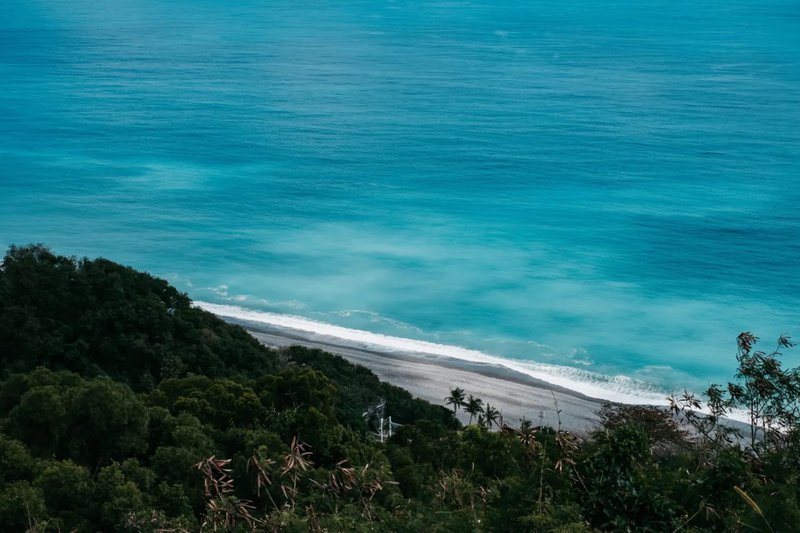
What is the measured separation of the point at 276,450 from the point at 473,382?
20.4 meters

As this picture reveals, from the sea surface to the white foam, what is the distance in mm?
177

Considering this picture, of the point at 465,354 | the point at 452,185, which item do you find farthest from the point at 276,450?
the point at 452,185

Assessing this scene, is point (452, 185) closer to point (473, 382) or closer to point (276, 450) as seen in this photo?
point (473, 382)

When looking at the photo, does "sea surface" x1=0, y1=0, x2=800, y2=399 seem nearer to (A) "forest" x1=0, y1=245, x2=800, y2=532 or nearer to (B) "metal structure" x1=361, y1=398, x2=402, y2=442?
(B) "metal structure" x1=361, y1=398, x2=402, y2=442

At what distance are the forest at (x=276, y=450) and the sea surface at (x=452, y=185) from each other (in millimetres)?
15384

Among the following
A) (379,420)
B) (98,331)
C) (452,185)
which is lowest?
(379,420)

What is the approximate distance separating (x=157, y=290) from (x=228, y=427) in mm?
12971

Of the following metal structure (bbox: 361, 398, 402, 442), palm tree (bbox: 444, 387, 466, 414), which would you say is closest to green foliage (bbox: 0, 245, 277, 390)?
metal structure (bbox: 361, 398, 402, 442)

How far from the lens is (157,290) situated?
33344 mm

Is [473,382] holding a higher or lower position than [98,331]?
higher

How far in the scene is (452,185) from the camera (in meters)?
65.9

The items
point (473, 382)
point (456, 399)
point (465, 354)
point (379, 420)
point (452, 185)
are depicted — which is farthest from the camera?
point (452, 185)

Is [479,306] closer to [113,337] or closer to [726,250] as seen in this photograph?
[726,250]

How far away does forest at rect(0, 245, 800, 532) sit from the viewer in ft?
42.5
